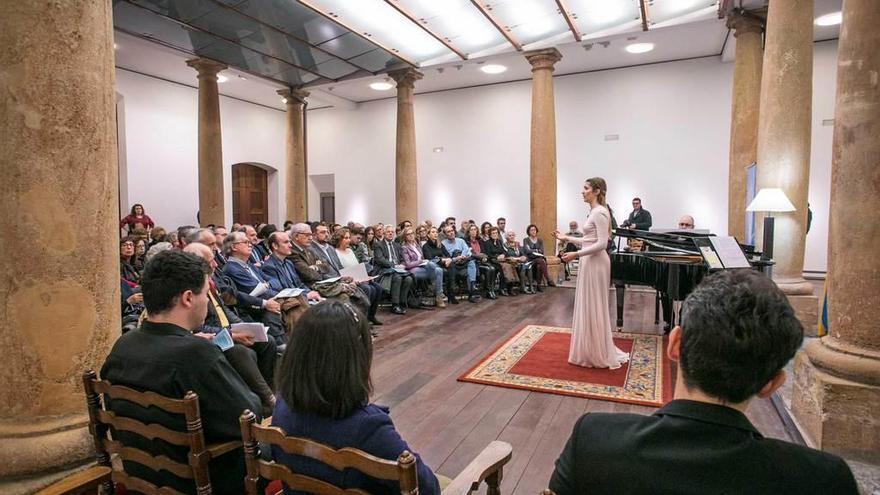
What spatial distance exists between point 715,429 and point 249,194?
604 inches

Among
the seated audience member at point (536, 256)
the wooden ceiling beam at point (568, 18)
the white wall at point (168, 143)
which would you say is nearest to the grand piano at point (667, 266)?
the seated audience member at point (536, 256)

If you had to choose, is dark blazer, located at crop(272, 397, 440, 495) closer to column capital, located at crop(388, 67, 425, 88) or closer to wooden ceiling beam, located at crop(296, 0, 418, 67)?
wooden ceiling beam, located at crop(296, 0, 418, 67)

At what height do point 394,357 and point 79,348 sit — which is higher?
point 79,348

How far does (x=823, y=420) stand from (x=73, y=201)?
3.62 m

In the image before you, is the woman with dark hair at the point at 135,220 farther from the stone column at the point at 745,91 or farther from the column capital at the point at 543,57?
the stone column at the point at 745,91

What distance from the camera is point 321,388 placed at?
1.40 meters

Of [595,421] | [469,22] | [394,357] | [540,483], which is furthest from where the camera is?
[469,22]

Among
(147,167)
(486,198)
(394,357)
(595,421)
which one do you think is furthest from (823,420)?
(147,167)

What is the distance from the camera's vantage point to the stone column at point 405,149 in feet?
35.4

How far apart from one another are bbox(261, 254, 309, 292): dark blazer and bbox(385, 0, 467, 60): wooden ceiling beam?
Answer: 436 centimetres

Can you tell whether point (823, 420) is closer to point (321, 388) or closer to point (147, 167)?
point (321, 388)

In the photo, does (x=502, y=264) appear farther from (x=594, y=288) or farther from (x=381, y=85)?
(x=381, y=85)

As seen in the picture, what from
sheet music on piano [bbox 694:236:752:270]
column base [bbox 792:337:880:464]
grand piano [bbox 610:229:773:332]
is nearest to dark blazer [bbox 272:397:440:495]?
column base [bbox 792:337:880:464]

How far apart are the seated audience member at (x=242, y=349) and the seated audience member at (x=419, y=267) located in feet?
13.1
